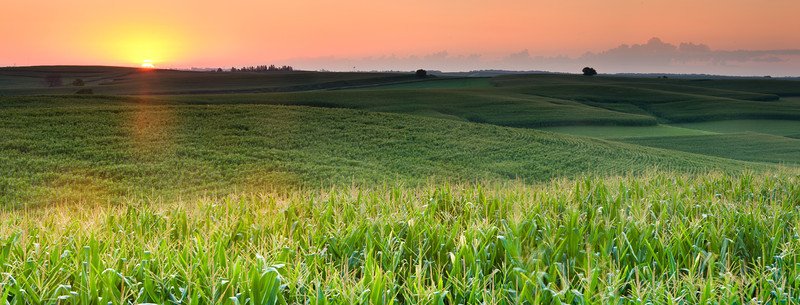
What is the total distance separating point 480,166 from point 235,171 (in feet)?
30.4

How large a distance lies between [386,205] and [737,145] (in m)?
38.6

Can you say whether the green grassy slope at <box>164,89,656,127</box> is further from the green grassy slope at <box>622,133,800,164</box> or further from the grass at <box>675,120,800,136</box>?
the green grassy slope at <box>622,133,800,164</box>

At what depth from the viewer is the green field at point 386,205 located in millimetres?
4711

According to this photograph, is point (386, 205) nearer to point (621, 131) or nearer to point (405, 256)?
point (405, 256)

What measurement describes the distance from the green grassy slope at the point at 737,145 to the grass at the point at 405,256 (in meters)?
31.3

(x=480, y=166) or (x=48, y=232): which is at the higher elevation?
(x=48, y=232)

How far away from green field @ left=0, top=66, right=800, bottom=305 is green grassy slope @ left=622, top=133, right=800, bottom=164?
0.23 metres

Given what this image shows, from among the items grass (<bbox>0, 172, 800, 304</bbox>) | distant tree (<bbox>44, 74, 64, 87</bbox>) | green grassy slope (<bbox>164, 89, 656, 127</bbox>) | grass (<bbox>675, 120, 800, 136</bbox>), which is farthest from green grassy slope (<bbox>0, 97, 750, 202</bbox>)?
distant tree (<bbox>44, 74, 64, 87</bbox>)

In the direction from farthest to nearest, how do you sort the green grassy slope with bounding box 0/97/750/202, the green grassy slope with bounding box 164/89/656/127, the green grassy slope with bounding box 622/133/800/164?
1. the green grassy slope with bounding box 164/89/656/127
2. the green grassy slope with bounding box 622/133/800/164
3. the green grassy slope with bounding box 0/97/750/202

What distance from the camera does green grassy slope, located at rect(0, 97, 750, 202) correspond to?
65.7 ft

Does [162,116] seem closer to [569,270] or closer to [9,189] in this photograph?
[9,189]

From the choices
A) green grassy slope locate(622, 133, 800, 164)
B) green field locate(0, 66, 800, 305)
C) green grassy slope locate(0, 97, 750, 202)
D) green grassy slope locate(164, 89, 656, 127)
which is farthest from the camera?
green grassy slope locate(164, 89, 656, 127)

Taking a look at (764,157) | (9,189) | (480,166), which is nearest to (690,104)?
(764,157)

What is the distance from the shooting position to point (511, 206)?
8.20 meters
